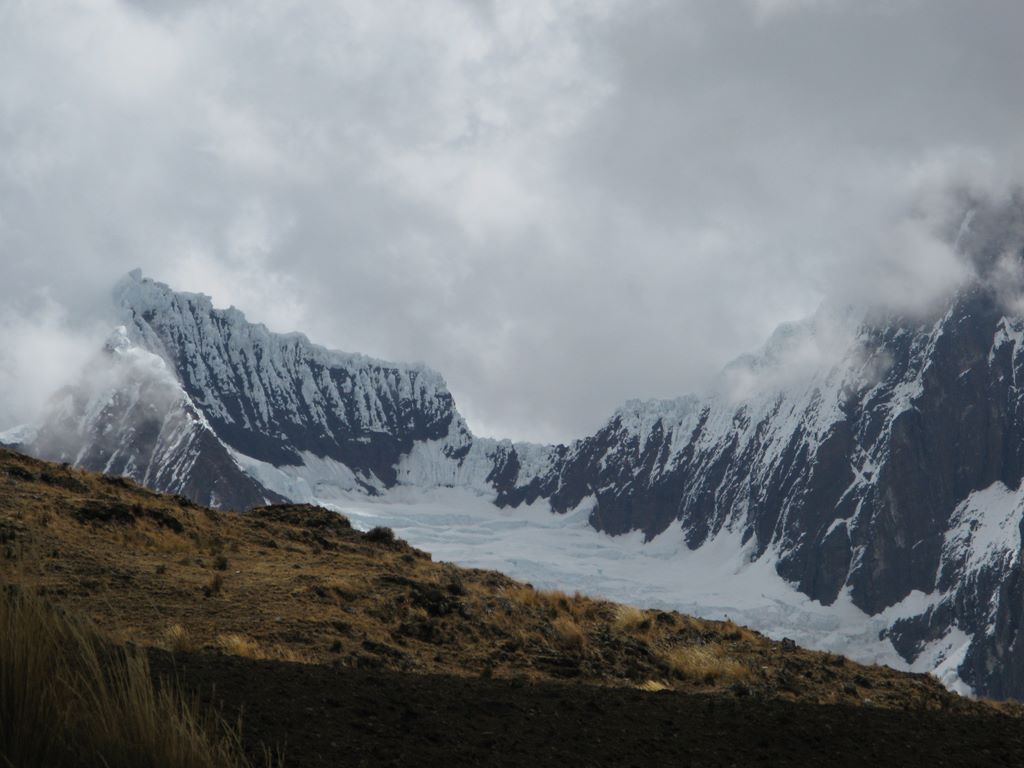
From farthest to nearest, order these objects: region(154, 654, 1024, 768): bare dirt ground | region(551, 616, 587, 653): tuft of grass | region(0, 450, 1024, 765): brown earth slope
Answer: region(551, 616, 587, 653): tuft of grass, region(0, 450, 1024, 765): brown earth slope, region(154, 654, 1024, 768): bare dirt ground

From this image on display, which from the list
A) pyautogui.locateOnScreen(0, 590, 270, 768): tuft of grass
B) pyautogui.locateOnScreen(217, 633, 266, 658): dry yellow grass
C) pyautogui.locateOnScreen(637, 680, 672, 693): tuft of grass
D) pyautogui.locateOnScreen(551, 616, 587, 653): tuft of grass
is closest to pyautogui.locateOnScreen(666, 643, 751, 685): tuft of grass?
pyautogui.locateOnScreen(637, 680, 672, 693): tuft of grass

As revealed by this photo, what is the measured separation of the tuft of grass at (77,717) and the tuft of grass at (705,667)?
499 inches

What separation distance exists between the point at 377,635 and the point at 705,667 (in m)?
5.39

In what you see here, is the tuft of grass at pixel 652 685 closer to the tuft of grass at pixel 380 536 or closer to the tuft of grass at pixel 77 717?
the tuft of grass at pixel 77 717

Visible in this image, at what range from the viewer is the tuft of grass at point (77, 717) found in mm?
5277

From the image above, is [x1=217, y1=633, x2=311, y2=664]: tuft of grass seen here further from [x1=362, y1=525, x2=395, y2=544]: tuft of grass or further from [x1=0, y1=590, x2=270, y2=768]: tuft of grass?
[x1=362, y1=525, x2=395, y2=544]: tuft of grass

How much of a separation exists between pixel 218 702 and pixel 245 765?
10.0 ft

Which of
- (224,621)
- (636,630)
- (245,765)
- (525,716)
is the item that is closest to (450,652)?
(224,621)

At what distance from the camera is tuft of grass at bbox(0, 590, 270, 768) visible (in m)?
5.28

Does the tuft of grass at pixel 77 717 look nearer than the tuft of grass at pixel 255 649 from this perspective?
Yes

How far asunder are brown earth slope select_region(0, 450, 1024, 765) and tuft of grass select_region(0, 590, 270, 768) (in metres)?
0.83

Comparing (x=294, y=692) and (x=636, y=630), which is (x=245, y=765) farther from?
(x=636, y=630)

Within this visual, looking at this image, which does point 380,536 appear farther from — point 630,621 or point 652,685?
point 652,685

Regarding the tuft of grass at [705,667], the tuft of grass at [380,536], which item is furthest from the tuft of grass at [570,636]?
the tuft of grass at [380,536]
